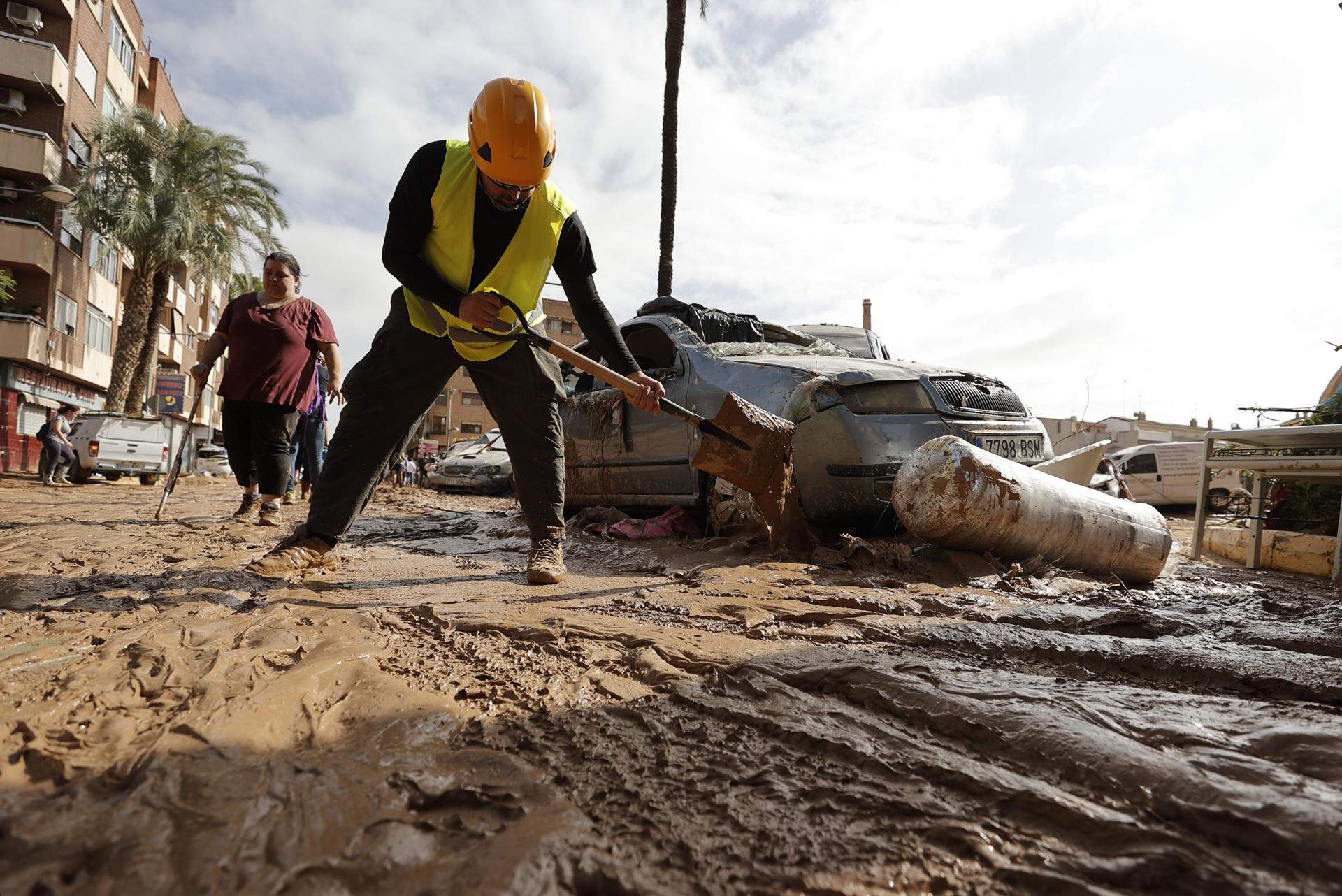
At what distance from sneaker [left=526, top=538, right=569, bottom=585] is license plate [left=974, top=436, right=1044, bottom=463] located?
252 centimetres

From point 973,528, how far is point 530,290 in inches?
96.7

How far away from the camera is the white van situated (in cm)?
1523

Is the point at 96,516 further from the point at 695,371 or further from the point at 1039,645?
the point at 1039,645

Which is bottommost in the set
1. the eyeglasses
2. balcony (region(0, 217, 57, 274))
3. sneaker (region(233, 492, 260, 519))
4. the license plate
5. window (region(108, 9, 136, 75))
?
sneaker (region(233, 492, 260, 519))

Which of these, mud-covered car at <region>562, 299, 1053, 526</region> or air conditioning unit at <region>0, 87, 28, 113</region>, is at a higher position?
air conditioning unit at <region>0, 87, 28, 113</region>

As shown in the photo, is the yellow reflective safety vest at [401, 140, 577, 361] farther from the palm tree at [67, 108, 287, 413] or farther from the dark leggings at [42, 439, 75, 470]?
the palm tree at [67, 108, 287, 413]

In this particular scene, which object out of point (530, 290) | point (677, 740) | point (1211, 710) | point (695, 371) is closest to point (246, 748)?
point (677, 740)

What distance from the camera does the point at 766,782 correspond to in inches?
53.3

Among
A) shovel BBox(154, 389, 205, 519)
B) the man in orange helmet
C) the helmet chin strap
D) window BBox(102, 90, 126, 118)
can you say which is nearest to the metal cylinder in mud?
the man in orange helmet

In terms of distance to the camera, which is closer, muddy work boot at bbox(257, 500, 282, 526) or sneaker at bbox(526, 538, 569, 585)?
sneaker at bbox(526, 538, 569, 585)

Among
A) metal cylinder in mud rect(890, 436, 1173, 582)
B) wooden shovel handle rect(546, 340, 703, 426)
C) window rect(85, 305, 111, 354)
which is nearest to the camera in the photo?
wooden shovel handle rect(546, 340, 703, 426)

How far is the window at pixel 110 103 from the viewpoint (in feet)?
89.6

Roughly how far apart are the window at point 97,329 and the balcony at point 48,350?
36cm

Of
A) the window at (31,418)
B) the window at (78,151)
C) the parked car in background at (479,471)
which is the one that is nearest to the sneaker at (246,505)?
the parked car in background at (479,471)
